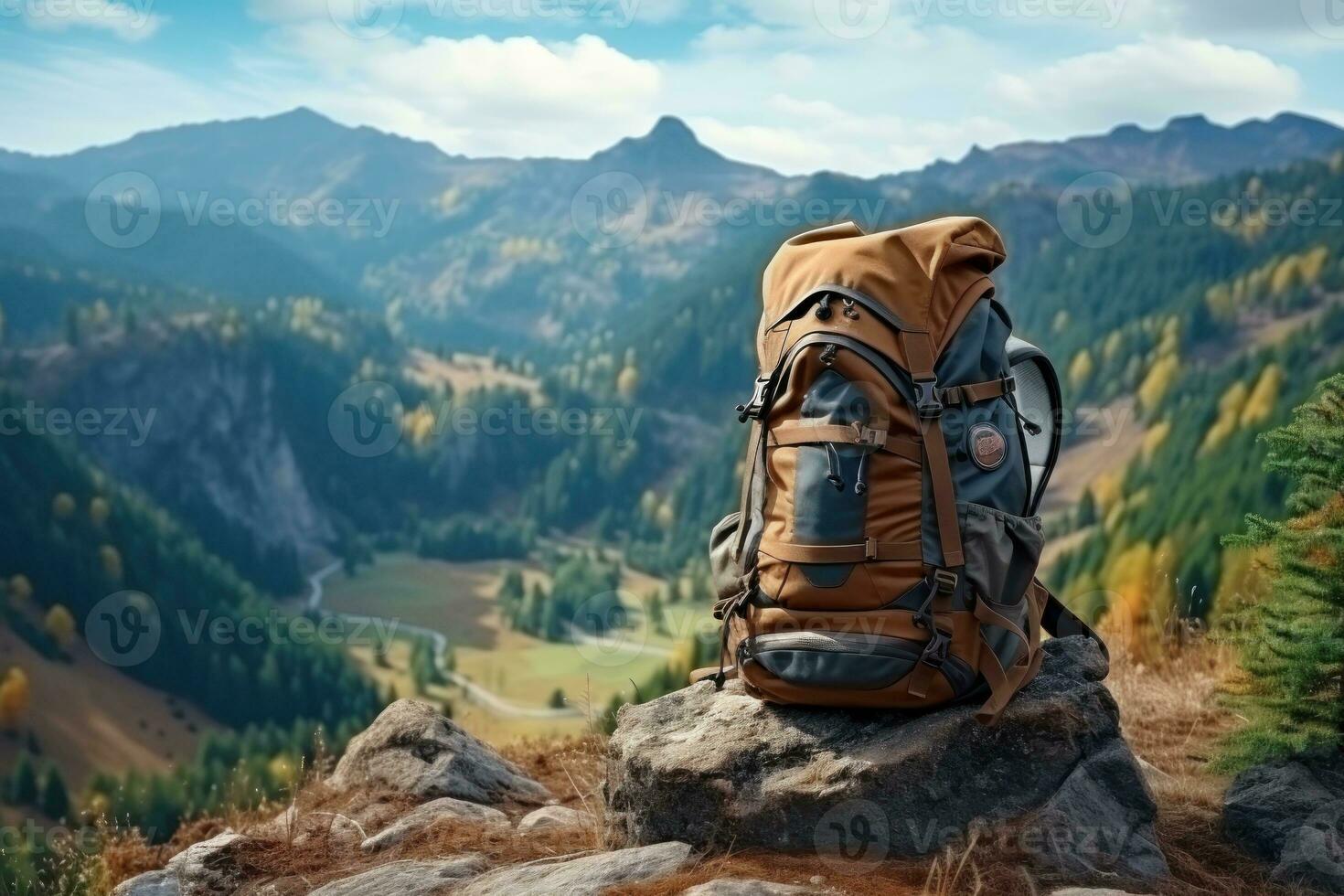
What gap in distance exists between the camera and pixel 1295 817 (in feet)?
19.2

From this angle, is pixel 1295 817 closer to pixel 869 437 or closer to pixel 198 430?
pixel 869 437

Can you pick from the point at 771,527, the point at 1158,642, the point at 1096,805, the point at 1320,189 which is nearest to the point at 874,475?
the point at 771,527

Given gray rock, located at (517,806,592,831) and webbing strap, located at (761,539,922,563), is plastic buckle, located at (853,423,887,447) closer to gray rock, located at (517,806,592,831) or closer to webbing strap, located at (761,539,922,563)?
webbing strap, located at (761,539,922,563)

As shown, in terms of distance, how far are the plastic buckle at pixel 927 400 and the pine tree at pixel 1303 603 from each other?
2.31m

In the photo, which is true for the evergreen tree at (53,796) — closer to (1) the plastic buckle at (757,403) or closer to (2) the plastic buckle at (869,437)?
(1) the plastic buckle at (757,403)

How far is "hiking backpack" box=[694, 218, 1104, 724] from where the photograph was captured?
5.32 m

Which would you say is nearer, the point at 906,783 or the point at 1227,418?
the point at 906,783

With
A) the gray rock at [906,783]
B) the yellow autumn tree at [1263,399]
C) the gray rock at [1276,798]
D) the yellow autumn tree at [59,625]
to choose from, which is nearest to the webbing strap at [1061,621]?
the gray rock at [906,783]

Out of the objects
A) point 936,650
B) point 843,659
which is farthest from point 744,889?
point 936,650

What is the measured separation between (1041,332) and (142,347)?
405ft

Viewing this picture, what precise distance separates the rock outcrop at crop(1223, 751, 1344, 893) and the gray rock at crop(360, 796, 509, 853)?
4.06 meters

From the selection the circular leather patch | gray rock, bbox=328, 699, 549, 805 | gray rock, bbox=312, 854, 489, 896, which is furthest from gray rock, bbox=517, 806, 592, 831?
the circular leather patch

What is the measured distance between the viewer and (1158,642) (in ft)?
31.8

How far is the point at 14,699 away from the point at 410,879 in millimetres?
99701
